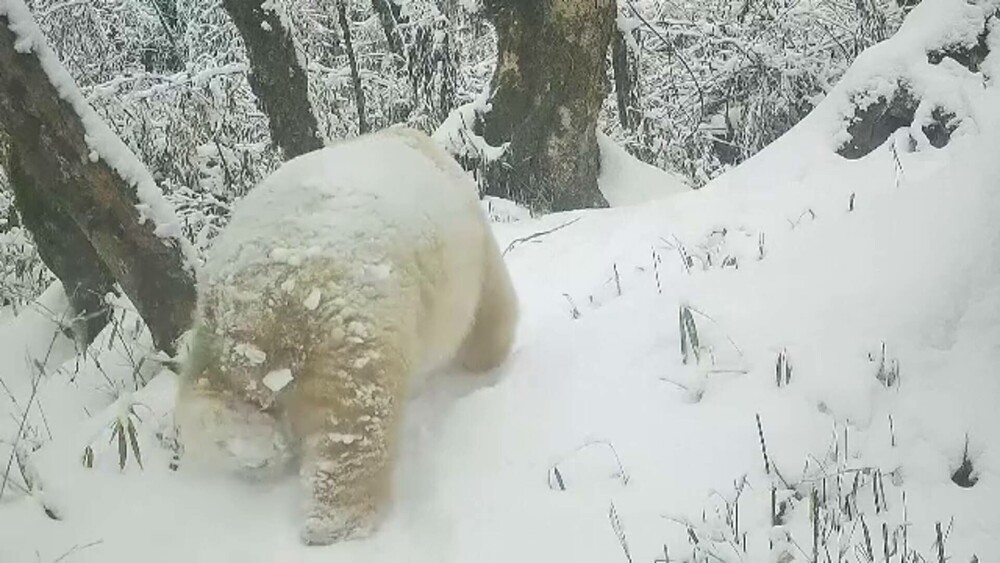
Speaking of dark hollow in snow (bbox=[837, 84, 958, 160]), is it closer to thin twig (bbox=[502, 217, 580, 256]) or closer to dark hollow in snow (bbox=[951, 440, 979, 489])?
thin twig (bbox=[502, 217, 580, 256])

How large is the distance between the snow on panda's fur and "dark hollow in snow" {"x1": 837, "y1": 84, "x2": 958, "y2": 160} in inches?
110

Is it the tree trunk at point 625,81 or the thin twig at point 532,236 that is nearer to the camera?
the thin twig at point 532,236

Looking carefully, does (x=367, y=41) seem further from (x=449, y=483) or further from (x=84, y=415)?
(x=449, y=483)

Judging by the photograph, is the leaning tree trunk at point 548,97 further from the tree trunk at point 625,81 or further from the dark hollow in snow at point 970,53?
the dark hollow in snow at point 970,53

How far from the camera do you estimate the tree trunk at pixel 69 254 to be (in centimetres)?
422

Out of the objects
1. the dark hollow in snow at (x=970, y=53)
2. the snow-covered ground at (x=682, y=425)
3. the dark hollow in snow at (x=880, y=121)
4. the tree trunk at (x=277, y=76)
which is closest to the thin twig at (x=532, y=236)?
the snow-covered ground at (x=682, y=425)

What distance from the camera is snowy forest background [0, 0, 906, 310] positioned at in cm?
788

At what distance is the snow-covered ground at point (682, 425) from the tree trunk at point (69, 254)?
0.92ft

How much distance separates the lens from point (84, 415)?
3.64 metres

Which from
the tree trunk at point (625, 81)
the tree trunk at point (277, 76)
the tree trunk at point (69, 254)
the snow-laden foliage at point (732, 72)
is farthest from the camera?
the snow-laden foliage at point (732, 72)

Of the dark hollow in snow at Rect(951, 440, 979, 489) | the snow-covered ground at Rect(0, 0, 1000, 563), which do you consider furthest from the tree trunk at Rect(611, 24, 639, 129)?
the dark hollow in snow at Rect(951, 440, 979, 489)

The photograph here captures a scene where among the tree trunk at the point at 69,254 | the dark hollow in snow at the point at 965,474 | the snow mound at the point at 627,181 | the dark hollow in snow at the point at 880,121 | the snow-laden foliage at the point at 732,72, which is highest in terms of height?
the tree trunk at the point at 69,254

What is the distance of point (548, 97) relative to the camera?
19.6ft

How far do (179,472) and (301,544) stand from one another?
0.56 metres
